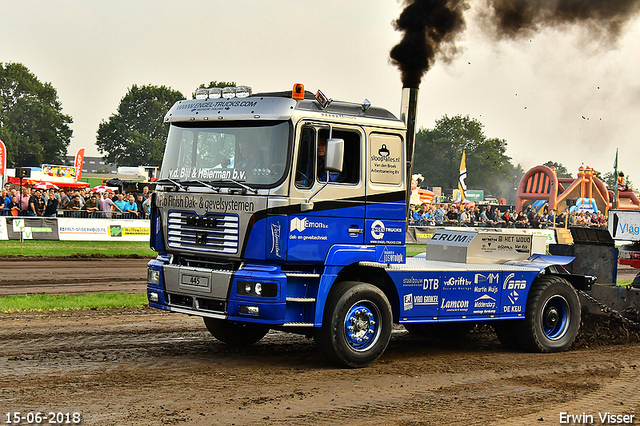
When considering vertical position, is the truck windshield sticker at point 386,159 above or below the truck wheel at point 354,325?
above

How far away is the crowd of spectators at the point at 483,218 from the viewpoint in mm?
30750

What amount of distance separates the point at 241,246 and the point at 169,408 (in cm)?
218

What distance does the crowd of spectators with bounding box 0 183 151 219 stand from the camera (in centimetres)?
2433

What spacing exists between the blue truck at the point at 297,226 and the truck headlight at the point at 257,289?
2 centimetres

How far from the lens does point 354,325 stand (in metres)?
8.23

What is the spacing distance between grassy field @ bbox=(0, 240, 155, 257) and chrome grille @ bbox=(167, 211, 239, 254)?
Answer: 1414cm

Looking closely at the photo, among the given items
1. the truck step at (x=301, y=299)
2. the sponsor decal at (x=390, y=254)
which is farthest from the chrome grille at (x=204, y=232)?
the sponsor decal at (x=390, y=254)

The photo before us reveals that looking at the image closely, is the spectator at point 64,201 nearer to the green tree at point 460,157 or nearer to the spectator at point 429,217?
the spectator at point 429,217

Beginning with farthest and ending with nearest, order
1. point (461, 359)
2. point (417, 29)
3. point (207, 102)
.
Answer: point (417, 29) → point (461, 359) → point (207, 102)

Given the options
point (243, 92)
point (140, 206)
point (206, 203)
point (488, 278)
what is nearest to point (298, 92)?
point (243, 92)

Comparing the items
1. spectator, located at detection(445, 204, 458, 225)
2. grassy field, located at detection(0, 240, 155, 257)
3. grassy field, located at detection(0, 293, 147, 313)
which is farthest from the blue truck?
spectator, located at detection(445, 204, 458, 225)

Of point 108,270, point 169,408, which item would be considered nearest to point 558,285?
point 169,408

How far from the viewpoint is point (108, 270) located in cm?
1853

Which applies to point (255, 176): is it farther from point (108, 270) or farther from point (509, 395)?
point (108, 270)
